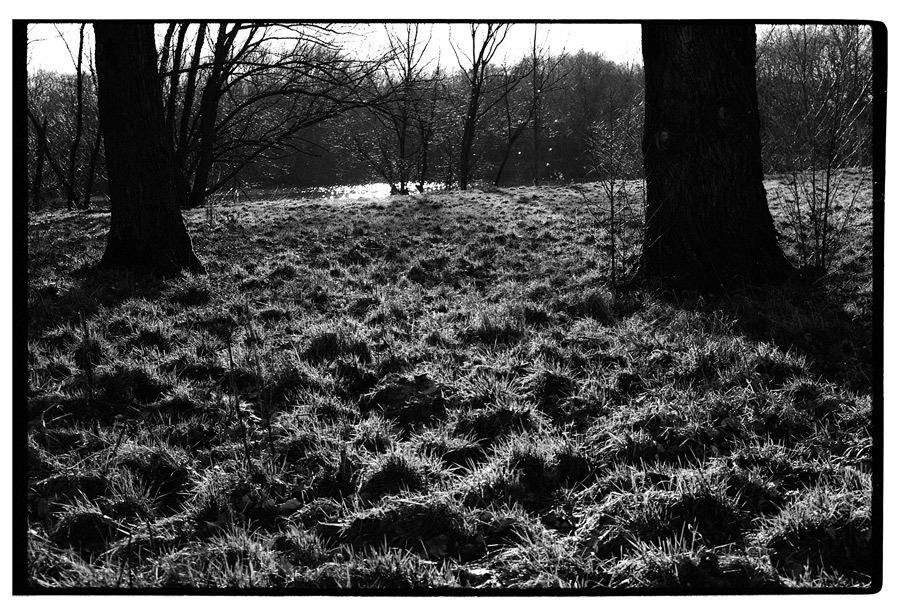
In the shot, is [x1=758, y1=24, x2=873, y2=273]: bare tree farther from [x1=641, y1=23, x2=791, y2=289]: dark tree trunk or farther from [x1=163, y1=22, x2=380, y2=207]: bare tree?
[x1=163, y1=22, x2=380, y2=207]: bare tree

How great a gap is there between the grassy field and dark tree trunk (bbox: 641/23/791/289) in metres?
0.34

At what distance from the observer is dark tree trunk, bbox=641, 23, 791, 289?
3.96m

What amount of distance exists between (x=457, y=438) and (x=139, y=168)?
14.9 ft

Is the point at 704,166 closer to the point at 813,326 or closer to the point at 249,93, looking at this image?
the point at 813,326

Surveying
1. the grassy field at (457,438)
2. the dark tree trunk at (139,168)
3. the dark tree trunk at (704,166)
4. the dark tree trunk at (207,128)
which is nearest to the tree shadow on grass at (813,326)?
the grassy field at (457,438)

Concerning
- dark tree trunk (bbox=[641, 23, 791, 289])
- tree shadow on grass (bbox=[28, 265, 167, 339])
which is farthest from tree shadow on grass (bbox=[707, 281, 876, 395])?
tree shadow on grass (bbox=[28, 265, 167, 339])

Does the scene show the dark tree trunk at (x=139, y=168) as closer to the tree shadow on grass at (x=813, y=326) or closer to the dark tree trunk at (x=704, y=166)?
the dark tree trunk at (x=704, y=166)

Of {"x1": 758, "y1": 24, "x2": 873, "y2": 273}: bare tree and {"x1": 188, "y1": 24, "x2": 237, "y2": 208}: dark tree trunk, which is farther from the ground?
{"x1": 188, "y1": 24, "x2": 237, "y2": 208}: dark tree trunk

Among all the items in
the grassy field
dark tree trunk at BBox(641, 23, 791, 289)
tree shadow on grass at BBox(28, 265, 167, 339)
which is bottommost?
the grassy field

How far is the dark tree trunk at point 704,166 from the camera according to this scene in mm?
3963

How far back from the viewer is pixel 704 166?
4188 mm

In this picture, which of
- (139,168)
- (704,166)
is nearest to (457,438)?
(704,166)

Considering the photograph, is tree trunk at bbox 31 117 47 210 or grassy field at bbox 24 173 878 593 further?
tree trunk at bbox 31 117 47 210

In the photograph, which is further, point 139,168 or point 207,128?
point 207,128
